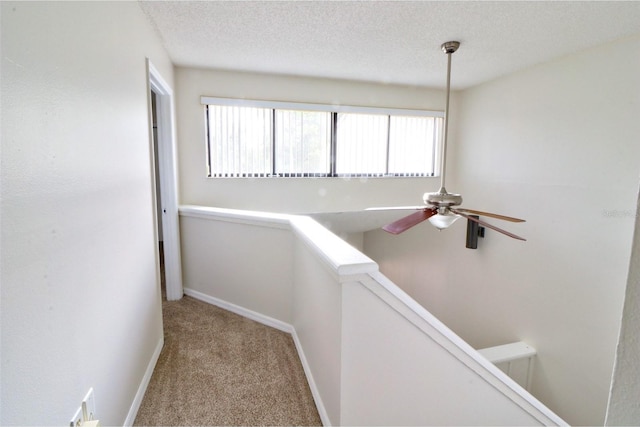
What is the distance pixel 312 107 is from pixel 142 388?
319 centimetres

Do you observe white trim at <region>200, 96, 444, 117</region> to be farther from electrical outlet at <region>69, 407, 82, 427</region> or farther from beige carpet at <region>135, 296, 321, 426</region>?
electrical outlet at <region>69, 407, 82, 427</region>

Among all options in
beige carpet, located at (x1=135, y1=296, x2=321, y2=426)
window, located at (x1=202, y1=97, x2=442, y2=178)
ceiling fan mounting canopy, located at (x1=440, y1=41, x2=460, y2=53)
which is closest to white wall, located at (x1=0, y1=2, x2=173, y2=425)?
beige carpet, located at (x1=135, y1=296, x2=321, y2=426)

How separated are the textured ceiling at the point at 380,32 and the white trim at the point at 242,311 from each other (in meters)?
2.35

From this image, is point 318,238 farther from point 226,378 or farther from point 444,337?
point 226,378

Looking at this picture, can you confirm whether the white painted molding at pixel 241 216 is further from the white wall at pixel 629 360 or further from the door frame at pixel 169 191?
the white wall at pixel 629 360

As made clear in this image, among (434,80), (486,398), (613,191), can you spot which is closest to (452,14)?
(434,80)

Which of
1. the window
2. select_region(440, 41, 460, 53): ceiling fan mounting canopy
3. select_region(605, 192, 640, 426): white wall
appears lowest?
select_region(605, 192, 640, 426): white wall

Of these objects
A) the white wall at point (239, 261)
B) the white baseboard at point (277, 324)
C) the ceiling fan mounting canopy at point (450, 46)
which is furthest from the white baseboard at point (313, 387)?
the ceiling fan mounting canopy at point (450, 46)

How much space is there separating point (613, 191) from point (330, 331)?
109 inches

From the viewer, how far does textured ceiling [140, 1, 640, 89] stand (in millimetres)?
2162

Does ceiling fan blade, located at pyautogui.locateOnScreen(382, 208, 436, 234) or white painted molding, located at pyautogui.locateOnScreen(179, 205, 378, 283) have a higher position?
ceiling fan blade, located at pyautogui.locateOnScreen(382, 208, 436, 234)

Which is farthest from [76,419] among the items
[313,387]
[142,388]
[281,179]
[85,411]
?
[281,179]

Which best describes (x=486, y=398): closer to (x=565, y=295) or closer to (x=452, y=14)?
(x=565, y=295)

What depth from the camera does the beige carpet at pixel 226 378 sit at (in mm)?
1844
